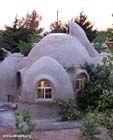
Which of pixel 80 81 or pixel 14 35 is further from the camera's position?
pixel 14 35

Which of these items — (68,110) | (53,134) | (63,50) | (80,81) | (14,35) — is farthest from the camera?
(14,35)

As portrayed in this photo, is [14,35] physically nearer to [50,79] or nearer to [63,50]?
[63,50]

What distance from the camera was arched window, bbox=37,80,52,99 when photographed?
19062mm

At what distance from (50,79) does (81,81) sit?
2.14m

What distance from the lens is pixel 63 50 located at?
68.6ft

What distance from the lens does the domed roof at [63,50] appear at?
20.6 metres

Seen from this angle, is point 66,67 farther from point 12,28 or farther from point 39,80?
point 12,28

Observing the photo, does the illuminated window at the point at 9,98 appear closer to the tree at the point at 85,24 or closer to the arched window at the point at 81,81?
the arched window at the point at 81,81

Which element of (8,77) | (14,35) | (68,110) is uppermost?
(14,35)

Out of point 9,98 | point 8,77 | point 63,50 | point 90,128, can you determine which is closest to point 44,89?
point 63,50

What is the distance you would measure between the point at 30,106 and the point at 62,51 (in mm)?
3770

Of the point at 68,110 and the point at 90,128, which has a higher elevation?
the point at 68,110

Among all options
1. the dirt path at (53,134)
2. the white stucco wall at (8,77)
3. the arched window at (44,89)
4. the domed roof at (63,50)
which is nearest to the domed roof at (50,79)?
the arched window at (44,89)

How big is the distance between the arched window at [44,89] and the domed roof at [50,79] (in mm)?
239
